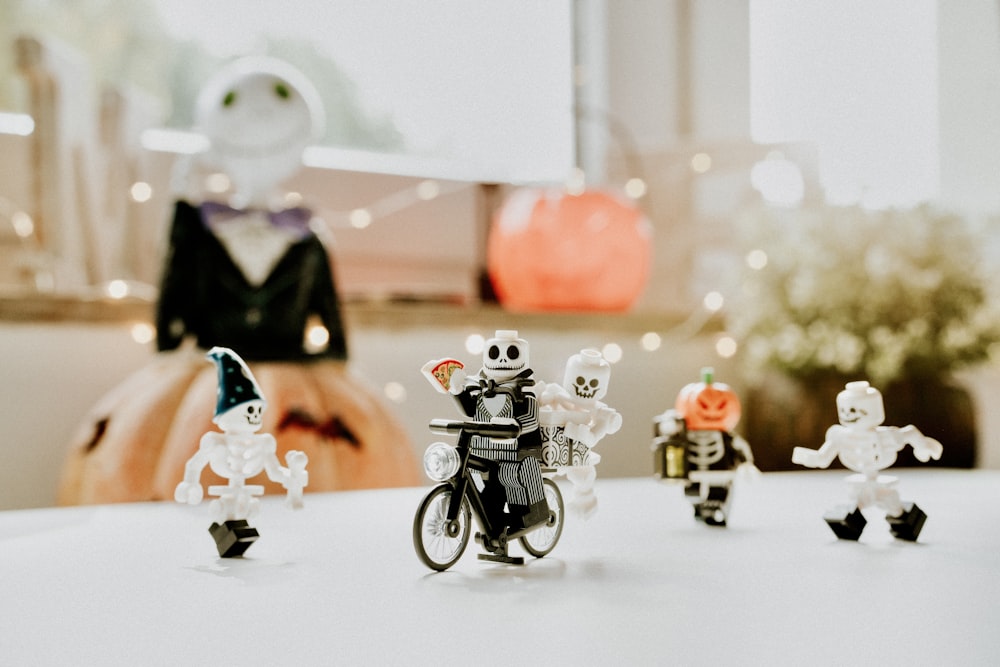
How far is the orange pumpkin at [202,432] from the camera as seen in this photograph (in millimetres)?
1273

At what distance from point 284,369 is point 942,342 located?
1165 mm

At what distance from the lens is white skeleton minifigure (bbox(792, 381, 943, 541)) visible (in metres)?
0.93

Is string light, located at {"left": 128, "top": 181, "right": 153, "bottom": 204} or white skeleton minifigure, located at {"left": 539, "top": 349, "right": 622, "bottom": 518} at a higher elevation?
string light, located at {"left": 128, "top": 181, "right": 153, "bottom": 204}

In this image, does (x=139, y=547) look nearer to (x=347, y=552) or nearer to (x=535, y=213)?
(x=347, y=552)

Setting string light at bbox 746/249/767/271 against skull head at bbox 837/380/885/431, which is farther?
string light at bbox 746/249/767/271

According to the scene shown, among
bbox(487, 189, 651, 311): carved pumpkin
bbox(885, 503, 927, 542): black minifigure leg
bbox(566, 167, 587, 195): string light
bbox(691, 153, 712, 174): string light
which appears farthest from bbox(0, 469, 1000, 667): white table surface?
bbox(691, 153, 712, 174): string light

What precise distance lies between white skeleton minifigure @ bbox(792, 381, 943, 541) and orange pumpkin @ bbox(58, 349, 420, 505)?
61 cm

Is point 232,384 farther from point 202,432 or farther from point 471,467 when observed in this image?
point 202,432

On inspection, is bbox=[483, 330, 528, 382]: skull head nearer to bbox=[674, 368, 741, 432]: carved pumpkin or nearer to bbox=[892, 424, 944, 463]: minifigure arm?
bbox=[674, 368, 741, 432]: carved pumpkin

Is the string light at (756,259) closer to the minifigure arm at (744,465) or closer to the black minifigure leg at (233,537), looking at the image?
the minifigure arm at (744,465)

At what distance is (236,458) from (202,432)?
42 cm

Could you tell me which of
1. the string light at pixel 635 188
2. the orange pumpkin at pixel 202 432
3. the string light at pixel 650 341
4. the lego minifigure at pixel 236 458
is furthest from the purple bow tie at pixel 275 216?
the string light at pixel 635 188

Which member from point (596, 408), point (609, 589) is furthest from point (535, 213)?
point (609, 589)

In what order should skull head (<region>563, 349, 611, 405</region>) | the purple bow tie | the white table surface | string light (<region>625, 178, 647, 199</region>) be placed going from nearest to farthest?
the white table surface
skull head (<region>563, 349, 611, 405</region>)
the purple bow tie
string light (<region>625, 178, 647, 199</region>)
